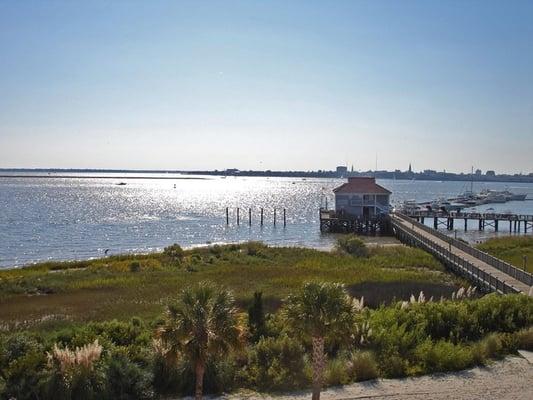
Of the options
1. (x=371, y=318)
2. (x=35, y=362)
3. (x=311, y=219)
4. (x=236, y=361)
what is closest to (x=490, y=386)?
(x=371, y=318)

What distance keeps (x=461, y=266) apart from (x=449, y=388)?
25.0 m

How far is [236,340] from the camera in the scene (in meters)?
10.6

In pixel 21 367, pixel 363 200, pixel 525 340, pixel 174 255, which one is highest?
pixel 363 200

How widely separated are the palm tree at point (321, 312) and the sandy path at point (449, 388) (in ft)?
12.2

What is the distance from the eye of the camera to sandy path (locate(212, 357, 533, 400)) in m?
14.1

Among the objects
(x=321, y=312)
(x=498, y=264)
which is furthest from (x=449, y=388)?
(x=498, y=264)

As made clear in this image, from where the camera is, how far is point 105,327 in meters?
17.4

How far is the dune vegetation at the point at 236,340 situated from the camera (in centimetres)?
1080

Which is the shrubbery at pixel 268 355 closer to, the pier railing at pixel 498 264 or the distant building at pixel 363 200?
the pier railing at pixel 498 264

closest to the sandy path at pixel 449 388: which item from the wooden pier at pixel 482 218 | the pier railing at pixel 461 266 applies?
the pier railing at pixel 461 266

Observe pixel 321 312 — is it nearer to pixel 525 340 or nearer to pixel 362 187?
pixel 525 340

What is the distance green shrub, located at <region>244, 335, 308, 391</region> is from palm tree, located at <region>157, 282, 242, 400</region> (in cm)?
465

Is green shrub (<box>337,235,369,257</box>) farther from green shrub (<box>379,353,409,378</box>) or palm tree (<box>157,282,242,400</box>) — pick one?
palm tree (<box>157,282,242,400</box>)

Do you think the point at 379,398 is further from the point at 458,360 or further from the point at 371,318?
the point at 371,318
